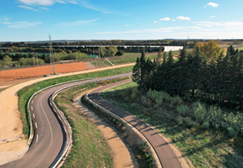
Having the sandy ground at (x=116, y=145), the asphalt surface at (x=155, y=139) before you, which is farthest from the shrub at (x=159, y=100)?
the sandy ground at (x=116, y=145)

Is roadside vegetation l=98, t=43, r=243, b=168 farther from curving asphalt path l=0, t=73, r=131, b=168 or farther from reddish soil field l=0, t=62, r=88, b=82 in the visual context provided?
reddish soil field l=0, t=62, r=88, b=82

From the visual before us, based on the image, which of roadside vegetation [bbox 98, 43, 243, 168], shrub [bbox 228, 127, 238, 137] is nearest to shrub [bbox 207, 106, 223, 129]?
roadside vegetation [bbox 98, 43, 243, 168]

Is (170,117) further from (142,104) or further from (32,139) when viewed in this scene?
(32,139)

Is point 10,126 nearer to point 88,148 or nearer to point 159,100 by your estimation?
point 88,148

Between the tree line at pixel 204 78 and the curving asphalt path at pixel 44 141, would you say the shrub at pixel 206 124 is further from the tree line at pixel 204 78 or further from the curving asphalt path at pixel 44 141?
the curving asphalt path at pixel 44 141

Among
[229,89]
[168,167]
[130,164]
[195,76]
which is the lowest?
[130,164]

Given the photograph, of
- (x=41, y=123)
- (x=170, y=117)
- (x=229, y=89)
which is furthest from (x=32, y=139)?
(x=229, y=89)
